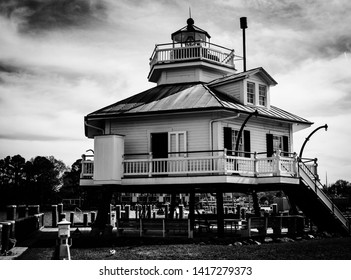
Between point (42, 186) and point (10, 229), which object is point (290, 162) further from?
point (42, 186)

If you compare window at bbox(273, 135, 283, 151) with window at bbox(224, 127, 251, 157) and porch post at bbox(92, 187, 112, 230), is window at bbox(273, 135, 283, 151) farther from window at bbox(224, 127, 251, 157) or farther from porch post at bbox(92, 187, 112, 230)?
porch post at bbox(92, 187, 112, 230)

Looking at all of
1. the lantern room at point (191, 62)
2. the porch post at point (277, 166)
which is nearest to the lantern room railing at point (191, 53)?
the lantern room at point (191, 62)

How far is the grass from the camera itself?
14326 mm

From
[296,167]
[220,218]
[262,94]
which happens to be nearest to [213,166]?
[220,218]

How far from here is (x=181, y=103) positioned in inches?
844

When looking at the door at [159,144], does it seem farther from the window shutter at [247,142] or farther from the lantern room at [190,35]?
the lantern room at [190,35]

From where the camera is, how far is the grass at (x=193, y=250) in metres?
14.3

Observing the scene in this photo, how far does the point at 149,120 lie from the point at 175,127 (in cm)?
134

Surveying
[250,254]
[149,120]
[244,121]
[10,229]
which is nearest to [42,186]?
[149,120]

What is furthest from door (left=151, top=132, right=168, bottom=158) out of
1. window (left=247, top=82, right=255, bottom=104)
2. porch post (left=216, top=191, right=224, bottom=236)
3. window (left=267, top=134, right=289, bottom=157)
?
window (left=267, top=134, right=289, bottom=157)

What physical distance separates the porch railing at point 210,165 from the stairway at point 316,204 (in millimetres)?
1067

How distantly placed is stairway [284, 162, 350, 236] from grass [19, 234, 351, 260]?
3.98 meters

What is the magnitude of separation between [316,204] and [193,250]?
27.0 feet

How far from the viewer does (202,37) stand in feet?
88.6
